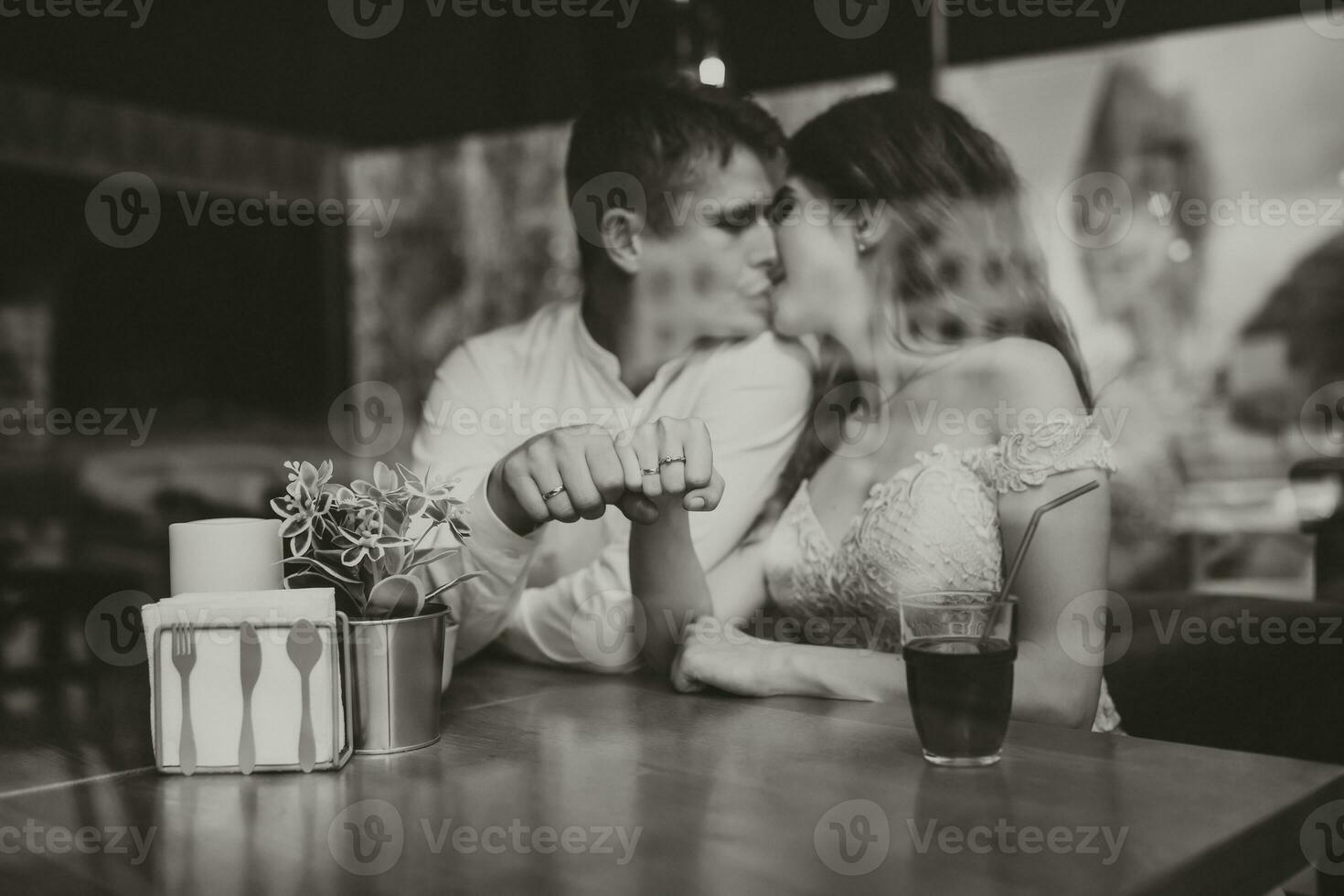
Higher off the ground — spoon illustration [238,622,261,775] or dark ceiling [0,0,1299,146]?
dark ceiling [0,0,1299,146]

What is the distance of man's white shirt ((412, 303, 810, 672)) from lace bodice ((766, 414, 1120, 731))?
0.14 metres

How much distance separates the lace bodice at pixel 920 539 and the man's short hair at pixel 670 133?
2.03 feet

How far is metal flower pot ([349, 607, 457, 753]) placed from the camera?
117 cm

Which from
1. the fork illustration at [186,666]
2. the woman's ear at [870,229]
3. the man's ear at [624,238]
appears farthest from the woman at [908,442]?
the fork illustration at [186,666]

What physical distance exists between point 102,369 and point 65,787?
307 centimetres

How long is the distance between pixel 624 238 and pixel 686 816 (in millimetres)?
1323

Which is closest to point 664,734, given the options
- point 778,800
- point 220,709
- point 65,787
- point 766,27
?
point 778,800

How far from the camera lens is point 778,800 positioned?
0.97m

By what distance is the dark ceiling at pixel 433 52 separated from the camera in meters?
2.09

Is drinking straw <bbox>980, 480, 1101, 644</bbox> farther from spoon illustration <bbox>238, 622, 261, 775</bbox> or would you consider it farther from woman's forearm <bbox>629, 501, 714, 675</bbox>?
spoon illustration <bbox>238, 622, 261, 775</bbox>

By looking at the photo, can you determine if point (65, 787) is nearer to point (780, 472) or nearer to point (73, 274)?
point (780, 472)

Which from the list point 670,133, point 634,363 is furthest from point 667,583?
point 670,133

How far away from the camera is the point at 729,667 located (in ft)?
4.58

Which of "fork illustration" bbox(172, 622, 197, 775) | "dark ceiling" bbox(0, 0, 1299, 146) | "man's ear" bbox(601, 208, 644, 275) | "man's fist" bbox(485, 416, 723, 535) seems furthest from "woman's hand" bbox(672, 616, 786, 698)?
"dark ceiling" bbox(0, 0, 1299, 146)
